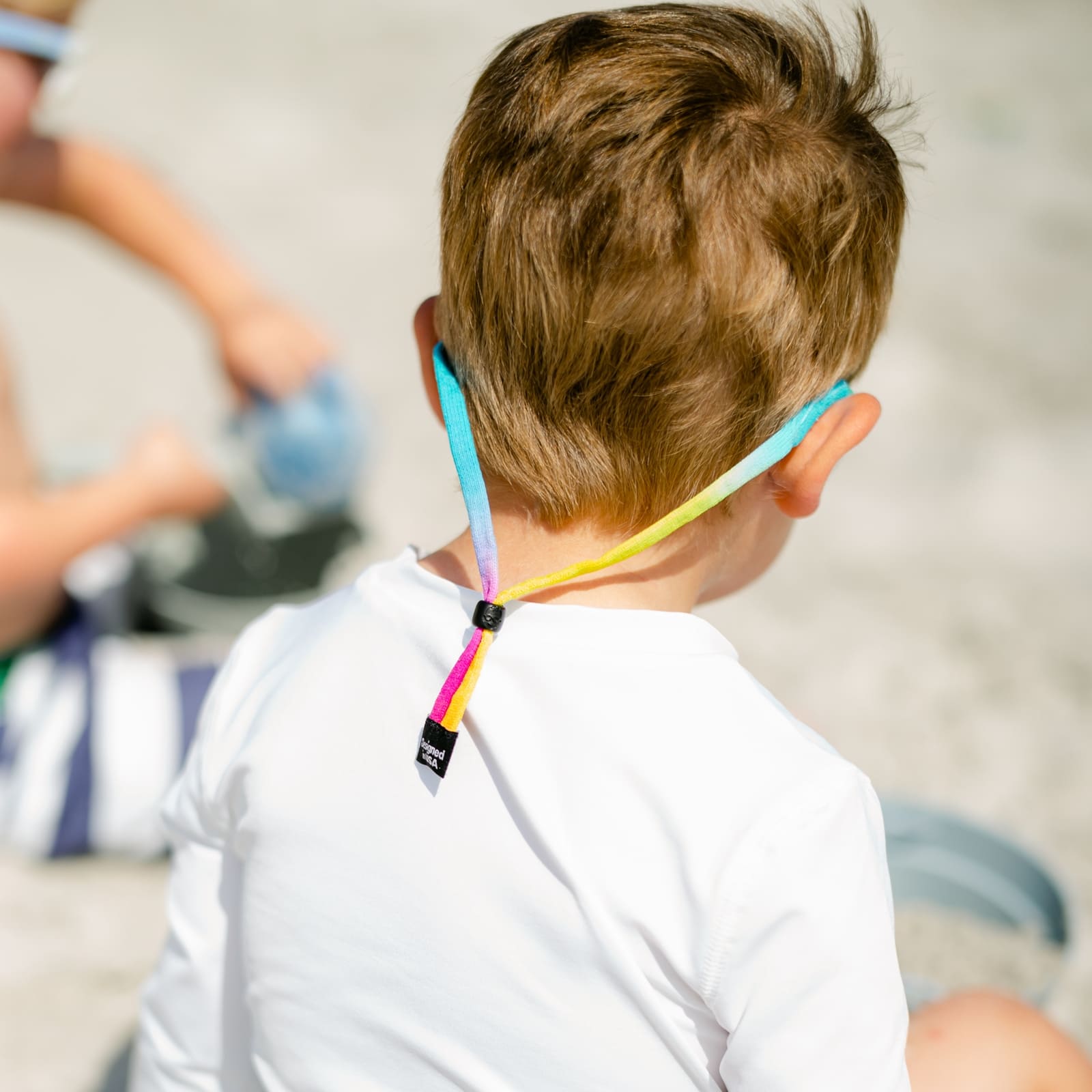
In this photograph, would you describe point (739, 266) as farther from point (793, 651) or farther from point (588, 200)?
point (793, 651)

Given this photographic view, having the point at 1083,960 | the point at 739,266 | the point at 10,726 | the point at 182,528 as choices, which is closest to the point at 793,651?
the point at 1083,960

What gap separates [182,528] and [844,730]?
0.87 m

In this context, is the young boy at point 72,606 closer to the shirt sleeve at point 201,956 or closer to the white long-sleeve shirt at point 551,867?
the shirt sleeve at point 201,956

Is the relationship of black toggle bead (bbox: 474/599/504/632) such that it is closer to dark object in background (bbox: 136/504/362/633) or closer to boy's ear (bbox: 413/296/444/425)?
boy's ear (bbox: 413/296/444/425)

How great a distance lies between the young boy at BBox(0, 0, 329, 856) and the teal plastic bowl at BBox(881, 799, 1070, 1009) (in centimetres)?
72

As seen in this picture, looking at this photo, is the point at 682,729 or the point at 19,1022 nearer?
the point at 682,729

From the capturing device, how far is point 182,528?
5.13 feet

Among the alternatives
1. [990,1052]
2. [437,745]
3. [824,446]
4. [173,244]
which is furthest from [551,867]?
[173,244]

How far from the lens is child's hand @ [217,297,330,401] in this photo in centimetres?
136

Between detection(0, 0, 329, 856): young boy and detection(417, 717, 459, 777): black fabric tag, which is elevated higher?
detection(417, 717, 459, 777): black fabric tag

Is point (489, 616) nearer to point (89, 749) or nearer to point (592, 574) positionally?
point (592, 574)

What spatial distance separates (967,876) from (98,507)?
96 cm

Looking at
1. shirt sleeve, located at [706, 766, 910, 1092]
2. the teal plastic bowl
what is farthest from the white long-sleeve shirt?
the teal plastic bowl

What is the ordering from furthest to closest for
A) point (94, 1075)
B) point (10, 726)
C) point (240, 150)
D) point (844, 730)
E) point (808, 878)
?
point (240, 150) < point (844, 730) < point (10, 726) < point (94, 1075) < point (808, 878)
